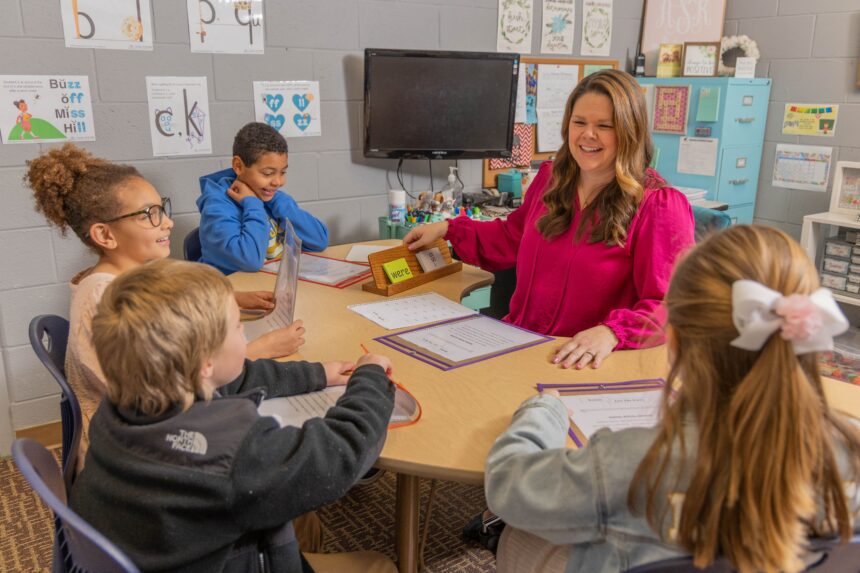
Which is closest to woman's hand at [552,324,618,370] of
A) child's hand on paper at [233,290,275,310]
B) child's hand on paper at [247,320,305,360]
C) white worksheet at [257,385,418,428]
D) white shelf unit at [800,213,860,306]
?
white worksheet at [257,385,418,428]

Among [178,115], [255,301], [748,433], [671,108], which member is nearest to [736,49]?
[671,108]

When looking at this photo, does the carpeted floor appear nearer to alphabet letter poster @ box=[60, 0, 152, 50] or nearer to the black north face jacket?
the black north face jacket

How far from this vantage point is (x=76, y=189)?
5.17ft

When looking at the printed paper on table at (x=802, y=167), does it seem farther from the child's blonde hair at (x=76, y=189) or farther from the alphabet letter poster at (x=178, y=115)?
the child's blonde hair at (x=76, y=189)

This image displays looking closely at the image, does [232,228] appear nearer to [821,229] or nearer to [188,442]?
[188,442]

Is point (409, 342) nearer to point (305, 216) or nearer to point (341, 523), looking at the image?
point (341, 523)

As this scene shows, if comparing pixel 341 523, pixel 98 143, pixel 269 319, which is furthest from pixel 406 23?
pixel 341 523

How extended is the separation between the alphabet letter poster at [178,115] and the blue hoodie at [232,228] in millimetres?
290

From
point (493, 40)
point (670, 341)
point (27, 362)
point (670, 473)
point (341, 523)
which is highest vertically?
point (493, 40)

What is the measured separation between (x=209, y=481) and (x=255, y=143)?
1749mm

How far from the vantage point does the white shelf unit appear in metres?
3.42

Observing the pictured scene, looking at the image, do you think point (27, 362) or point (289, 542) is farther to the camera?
point (27, 362)

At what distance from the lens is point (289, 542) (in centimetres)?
111

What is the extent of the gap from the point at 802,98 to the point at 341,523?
131 inches
